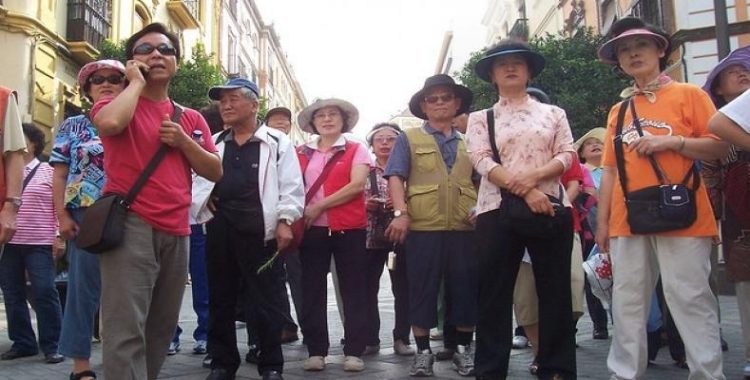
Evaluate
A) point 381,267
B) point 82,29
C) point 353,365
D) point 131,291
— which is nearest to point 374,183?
point 381,267

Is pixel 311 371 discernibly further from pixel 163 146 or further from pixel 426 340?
pixel 163 146

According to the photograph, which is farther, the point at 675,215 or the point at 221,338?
the point at 221,338

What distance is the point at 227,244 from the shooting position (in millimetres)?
4352

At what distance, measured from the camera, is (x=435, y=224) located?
467cm

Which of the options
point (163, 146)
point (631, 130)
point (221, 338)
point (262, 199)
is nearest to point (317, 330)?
point (221, 338)

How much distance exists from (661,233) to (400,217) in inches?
69.5

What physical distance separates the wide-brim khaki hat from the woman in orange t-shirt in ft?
7.21

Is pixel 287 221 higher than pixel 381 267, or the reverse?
pixel 287 221

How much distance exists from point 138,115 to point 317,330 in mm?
2225

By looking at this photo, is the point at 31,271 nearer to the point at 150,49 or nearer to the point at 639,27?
the point at 150,49

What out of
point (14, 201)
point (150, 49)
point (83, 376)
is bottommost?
point (83, 376)

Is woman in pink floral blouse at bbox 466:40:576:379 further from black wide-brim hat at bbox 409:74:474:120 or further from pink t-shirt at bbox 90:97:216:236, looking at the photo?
pink t-shirt at bbox 90:97:216:236

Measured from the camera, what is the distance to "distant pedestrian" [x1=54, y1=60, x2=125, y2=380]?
3934 mm

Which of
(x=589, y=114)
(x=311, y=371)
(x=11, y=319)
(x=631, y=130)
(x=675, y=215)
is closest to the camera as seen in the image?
(x=675, y=215)
